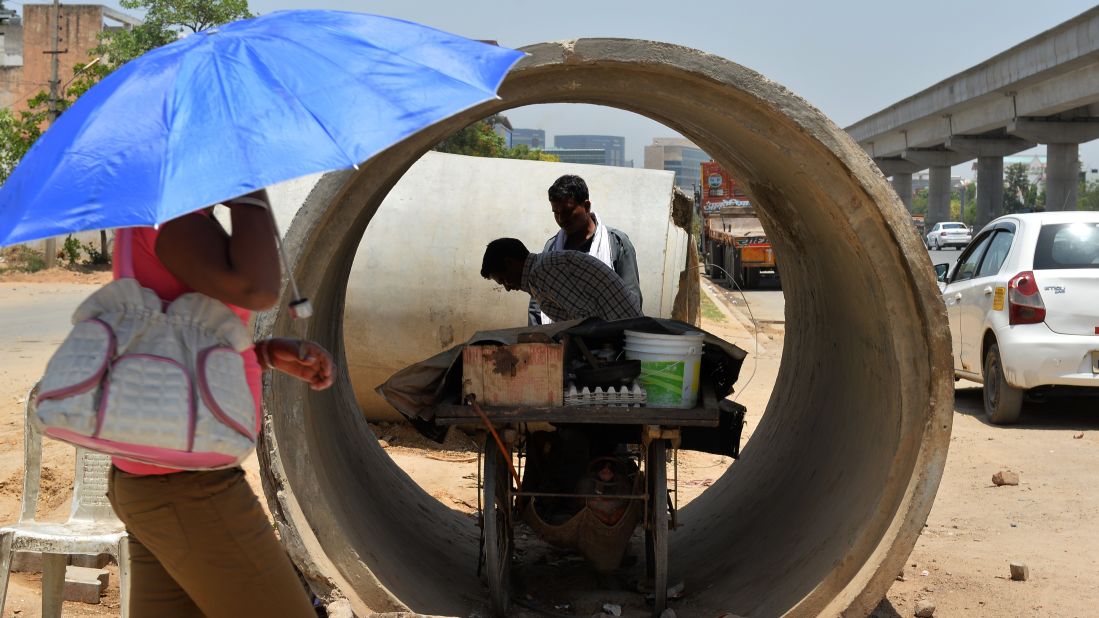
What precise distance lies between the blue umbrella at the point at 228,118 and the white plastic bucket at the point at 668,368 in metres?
2.41

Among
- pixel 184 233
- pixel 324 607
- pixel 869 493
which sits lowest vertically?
pixel 324 607

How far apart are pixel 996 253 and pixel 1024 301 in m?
0.95

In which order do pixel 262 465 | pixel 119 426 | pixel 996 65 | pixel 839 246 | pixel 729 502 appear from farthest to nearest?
pixel 996 65, pixel 729 502, pixel 839 246, pixel 262 465, pixel 119 426

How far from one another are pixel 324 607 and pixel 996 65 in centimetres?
3109

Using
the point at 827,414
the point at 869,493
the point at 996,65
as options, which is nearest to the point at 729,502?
the point at 827,414

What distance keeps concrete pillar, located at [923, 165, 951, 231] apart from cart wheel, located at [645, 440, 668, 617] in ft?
150

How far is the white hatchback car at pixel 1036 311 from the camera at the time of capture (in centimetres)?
918

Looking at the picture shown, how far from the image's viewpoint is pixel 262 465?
446cm

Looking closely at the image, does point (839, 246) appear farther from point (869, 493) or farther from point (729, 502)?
point (729, 502)

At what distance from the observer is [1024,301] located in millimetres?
9375

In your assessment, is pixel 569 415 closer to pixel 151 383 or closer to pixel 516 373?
pixel 516 373

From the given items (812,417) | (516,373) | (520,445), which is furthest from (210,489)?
(812,417)

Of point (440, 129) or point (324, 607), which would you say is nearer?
point (324, 607)

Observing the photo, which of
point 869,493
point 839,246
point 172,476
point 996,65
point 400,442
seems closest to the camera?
point 172,476
